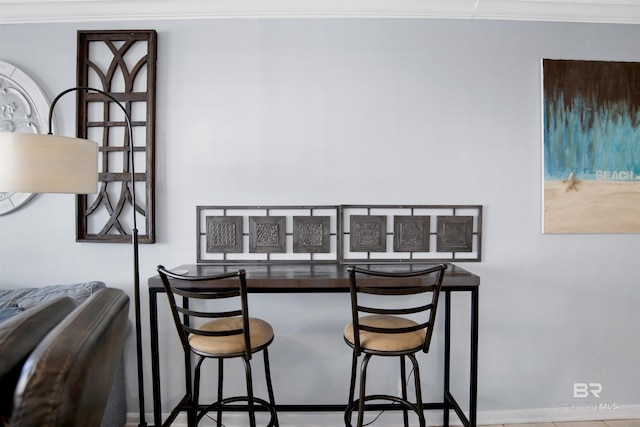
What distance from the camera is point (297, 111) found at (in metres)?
2.04

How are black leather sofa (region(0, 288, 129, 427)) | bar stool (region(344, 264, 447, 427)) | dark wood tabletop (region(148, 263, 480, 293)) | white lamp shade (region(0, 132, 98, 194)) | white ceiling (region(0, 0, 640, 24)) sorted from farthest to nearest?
white ceiling (region(0, 0, 640, 24)), dark wood tabletop (region(148, 263, 480, 293)), bar stool (region(344, 264, 447, 427)), white lamp shade (region(0, 132, 98, 194)), black leather sofa (region(0, 288, 129, 427))

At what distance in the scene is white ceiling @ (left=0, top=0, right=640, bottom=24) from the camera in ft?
6.50

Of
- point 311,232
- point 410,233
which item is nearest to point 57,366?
point 311,232

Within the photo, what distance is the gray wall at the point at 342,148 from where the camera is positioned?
2031mm

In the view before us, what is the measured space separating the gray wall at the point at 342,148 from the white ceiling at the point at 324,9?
0.17 feet

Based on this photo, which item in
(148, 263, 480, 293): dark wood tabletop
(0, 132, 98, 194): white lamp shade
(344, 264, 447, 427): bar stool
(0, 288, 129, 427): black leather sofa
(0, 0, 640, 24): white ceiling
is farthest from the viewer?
(0, 0, 640, 24): white ceiling

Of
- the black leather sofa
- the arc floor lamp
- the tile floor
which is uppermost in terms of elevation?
the arc floor lamp

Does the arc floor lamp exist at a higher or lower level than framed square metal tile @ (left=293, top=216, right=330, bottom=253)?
higher

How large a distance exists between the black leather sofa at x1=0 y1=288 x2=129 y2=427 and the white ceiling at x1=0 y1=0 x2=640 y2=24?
1.77m

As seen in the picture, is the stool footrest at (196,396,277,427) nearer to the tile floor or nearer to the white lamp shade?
the white lamp shade

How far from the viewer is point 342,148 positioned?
204 centimetres

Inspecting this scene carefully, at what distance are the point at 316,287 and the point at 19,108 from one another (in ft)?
7.00

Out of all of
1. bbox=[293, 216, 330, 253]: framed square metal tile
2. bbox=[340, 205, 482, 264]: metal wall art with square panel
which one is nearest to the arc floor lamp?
bbox=[293, 216, 330, 253]: framed square metal tile

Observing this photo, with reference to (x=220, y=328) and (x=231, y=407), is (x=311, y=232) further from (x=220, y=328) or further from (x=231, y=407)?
(x=231, y=407)
